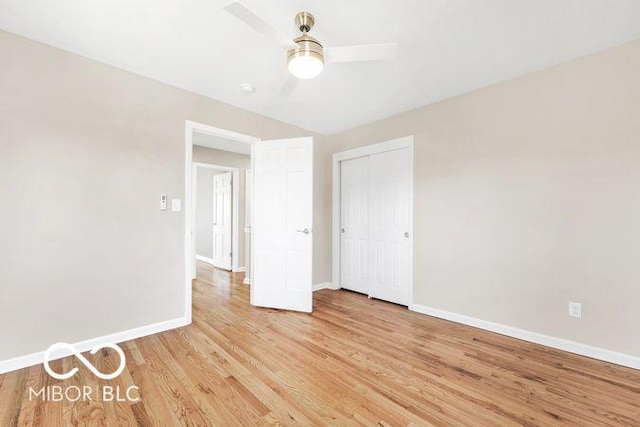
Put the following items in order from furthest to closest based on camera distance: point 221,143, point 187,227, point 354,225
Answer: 1. point 221,143
2. point 354,225
3. point 187,227

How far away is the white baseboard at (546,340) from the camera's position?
214 cm

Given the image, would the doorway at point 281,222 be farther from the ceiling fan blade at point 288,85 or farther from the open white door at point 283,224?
the ceiling fan blade at point 288,85

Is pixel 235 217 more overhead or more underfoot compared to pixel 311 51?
more underfoot

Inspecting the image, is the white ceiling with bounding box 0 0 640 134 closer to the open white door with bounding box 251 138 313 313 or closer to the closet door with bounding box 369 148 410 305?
the open white door with bounding box 251 138 313 313

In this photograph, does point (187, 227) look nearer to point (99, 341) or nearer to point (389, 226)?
point (99, 341)

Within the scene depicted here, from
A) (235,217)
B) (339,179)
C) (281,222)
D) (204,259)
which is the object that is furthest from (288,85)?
(204,259)

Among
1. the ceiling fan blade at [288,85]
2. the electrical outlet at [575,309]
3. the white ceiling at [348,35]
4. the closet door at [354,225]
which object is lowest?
the electrical outlet at [575,309]

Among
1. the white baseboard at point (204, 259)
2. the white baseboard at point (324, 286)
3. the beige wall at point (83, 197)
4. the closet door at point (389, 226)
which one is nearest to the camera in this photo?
the beige wall at point (83, 197)

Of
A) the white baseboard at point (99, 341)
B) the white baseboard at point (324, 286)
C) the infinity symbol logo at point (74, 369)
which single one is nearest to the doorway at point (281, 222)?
the white baseboard at point (99, 341)

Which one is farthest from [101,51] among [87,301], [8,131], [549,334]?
[549,334]

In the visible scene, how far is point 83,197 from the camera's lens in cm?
234

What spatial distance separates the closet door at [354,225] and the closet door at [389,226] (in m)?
0.12

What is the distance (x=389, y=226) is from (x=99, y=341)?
130 inches

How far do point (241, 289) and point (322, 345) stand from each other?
2.20 metres
